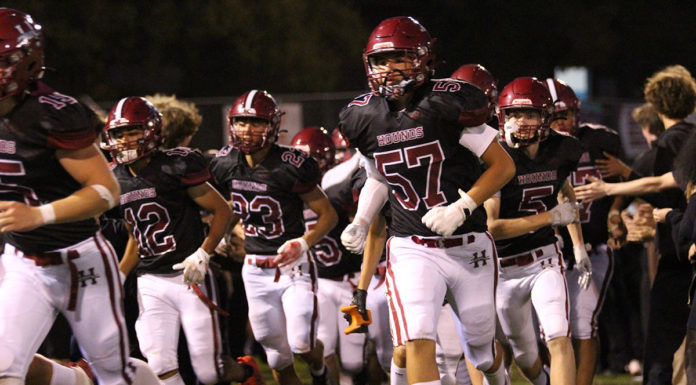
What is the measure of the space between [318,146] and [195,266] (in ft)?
7.67

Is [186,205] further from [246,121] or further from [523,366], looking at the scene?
[523,366]

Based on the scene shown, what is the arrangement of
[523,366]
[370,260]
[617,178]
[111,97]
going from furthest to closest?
[111,97] < [617,178] < [523,366] < [370,260]

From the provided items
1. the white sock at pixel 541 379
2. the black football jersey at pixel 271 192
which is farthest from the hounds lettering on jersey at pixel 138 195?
the white sock at pixel 541 379

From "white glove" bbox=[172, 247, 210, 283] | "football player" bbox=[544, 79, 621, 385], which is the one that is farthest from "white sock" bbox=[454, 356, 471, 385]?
"white glove" bbox=[172, 247, 210, 283]

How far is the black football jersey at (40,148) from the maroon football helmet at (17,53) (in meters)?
0.08

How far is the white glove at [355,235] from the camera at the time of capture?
17.4 ft

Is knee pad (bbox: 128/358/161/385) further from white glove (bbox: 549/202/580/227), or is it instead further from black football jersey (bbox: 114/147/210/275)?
white glove (bbox: 549/202/580/227)

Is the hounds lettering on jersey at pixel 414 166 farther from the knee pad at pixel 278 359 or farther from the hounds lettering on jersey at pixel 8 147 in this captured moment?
the knee pad at pixel 278 359

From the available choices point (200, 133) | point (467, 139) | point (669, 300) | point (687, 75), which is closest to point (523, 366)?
point (669, 300)

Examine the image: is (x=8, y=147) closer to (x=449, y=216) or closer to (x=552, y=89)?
(x=449, y=216)

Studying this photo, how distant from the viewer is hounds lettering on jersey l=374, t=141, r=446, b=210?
16.8 feet

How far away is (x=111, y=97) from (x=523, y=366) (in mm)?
13659

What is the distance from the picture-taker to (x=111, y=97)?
18.6 meters

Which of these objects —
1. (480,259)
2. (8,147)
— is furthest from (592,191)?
(8,147)
